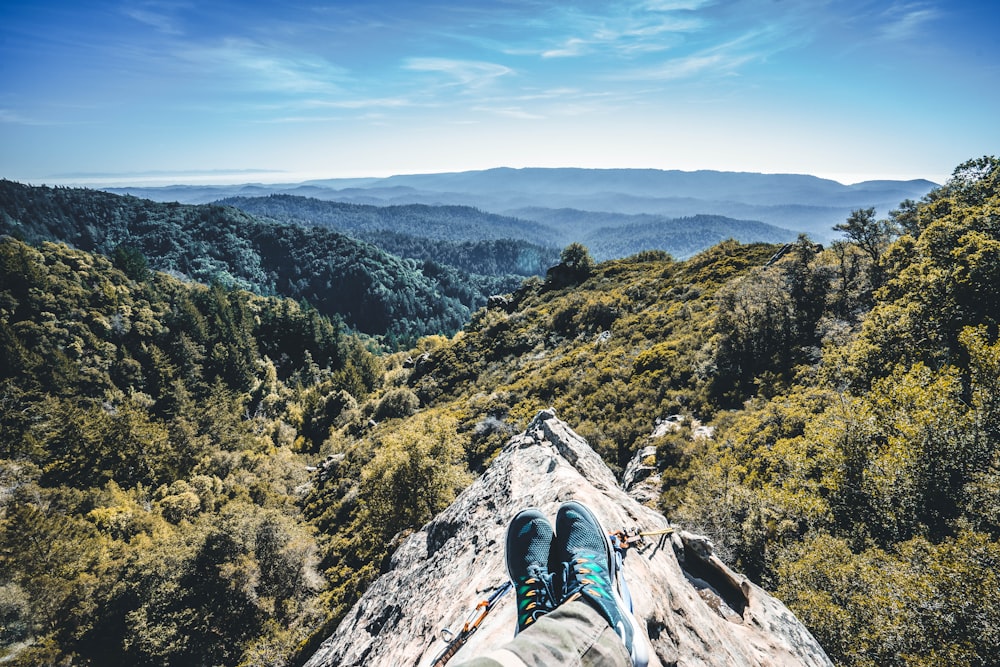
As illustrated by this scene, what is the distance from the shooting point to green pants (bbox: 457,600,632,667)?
341 centimetres

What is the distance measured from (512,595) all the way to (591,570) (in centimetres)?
186

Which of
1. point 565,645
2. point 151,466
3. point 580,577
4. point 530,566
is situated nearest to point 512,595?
point 530,566

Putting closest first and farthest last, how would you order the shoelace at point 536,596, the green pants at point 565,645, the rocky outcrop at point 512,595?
the green pants at point 565,645
the shoelace at point 536,596
the rocky outcrop at point 512,595

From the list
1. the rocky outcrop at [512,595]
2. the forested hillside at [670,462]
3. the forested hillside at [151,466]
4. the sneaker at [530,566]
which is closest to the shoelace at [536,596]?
the sneaker at [530,566]

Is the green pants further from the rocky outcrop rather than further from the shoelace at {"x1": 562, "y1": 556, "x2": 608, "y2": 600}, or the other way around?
the rocky outcrop

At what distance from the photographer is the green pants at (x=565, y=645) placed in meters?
3.41

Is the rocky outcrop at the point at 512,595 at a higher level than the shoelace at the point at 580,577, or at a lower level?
lower

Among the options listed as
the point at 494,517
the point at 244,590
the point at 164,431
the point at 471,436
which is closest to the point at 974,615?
the point at 494,517

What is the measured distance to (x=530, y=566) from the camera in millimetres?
5910

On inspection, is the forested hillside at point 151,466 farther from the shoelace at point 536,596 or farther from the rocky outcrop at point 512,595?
the shoelace at point 536,596

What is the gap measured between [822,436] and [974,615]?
21.3ft

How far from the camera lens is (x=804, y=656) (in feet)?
25.4

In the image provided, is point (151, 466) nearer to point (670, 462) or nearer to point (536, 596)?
point (670, 462)

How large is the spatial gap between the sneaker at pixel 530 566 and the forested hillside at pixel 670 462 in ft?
25.4
